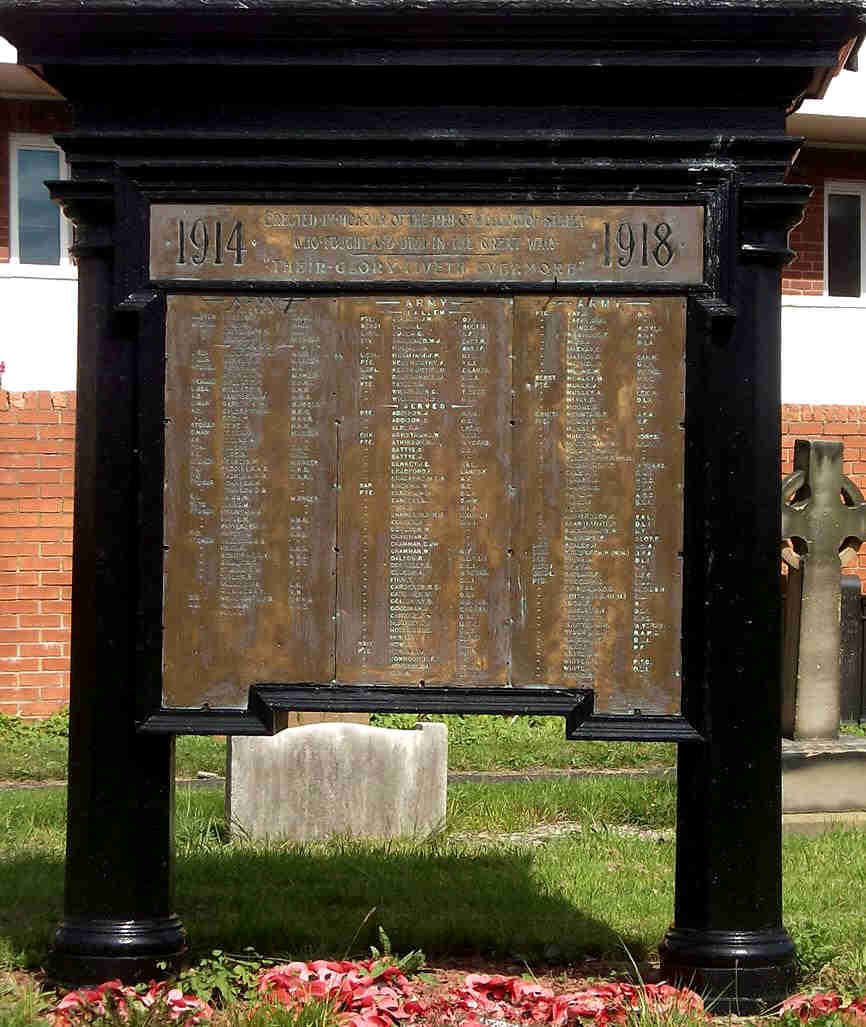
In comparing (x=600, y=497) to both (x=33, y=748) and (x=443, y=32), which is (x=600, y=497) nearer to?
(x=443, y=32)

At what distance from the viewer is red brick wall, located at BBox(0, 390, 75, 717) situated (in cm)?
1376

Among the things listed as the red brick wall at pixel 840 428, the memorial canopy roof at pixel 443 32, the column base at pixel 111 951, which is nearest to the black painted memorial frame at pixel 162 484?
the memorial canopy roof at pixel 443 32

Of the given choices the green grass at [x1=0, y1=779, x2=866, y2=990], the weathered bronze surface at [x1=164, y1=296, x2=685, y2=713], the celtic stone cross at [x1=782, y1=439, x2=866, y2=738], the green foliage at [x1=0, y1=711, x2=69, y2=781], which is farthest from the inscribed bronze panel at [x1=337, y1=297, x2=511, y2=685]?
the green foliage at [x1=0, y1=711, x2=69, y2=781]

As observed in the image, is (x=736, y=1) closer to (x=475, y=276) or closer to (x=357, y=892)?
(x=475, y=276)

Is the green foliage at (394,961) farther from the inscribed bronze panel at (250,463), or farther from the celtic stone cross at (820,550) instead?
the celtic stone cross at (820,550)

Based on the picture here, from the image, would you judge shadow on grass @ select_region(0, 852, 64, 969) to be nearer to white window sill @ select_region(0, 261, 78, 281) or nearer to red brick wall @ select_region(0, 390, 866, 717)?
red brick wall @ select_region(0, 390, 866, 717)

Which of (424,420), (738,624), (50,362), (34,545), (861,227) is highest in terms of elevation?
(861,227)

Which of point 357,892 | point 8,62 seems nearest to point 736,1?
point 357,892

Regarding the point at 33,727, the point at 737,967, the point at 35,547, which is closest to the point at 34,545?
the point at 35,547

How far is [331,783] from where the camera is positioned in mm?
8906

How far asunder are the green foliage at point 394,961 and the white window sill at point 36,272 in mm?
9331

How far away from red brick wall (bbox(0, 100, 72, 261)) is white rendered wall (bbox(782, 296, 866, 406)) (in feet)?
23.2

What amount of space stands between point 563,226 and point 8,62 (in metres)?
9.15

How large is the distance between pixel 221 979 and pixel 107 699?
42.8 inches
